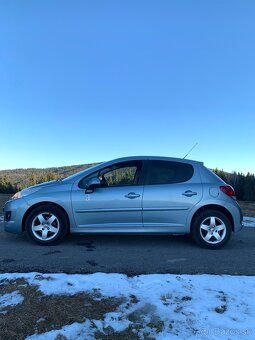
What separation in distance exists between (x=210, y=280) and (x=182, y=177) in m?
2.80

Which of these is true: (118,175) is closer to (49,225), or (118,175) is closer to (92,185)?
(92,185)

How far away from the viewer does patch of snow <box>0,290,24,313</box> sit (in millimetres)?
3959

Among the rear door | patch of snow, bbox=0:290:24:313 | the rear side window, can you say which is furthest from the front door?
patch of snow, bbox=0:290:24:313

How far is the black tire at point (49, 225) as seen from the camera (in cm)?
708

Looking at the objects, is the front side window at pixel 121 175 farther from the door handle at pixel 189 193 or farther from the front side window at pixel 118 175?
the door handle at pixel 189 193

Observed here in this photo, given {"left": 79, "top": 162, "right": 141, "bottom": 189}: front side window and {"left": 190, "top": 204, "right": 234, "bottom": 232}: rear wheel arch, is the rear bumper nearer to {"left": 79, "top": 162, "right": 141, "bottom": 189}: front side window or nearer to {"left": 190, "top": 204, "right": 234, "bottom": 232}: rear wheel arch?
{"left": 190, "top": 204, "right": 234, "bottom": 232}: rear wheel arch

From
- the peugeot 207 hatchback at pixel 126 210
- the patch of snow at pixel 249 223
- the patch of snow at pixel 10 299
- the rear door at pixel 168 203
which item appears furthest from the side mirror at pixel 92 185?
the patch of snow at pixel 249 223

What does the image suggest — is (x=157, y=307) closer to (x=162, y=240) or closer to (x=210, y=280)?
(x=210, y=280)

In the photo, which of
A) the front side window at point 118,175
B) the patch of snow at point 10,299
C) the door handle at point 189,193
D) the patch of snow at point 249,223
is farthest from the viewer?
the patch of snow at point 249,223

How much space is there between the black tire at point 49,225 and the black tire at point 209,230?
245cm

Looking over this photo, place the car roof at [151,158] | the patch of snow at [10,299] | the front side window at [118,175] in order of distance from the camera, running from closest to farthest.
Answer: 1. the patch of snow at [10,299]
2. the front side window at [118,175]
3. the car roof at [151,158]

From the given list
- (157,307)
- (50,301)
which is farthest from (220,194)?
(50,301)

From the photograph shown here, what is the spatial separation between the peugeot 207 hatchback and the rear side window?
0.27 feet

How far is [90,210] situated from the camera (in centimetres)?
712
